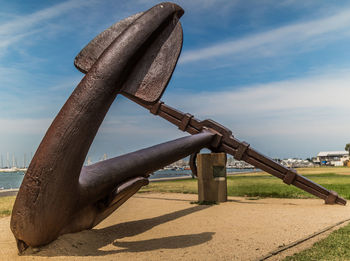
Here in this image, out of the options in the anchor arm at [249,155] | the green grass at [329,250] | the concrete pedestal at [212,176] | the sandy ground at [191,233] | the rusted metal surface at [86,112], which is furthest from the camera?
the concrete pedestal at [212,176]

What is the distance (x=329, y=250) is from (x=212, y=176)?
4.89 meters

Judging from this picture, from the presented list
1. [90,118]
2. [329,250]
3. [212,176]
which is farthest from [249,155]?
[90,118]

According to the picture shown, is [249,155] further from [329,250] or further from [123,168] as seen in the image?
[123,168]

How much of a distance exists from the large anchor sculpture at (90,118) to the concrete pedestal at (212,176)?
188 inches

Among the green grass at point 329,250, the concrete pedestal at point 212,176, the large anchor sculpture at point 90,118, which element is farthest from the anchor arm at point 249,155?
the large anchor sculpture at point 90,118

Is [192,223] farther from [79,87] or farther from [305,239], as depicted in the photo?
[79,87]

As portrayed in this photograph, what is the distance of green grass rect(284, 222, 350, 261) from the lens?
428cm

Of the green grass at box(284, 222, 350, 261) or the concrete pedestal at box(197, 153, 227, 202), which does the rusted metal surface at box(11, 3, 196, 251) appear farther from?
the concrete pedestal at box(197, 153, 227, 202)

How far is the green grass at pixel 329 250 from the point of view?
4.28 metres

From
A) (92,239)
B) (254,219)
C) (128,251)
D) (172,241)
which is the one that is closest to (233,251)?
(172,241)

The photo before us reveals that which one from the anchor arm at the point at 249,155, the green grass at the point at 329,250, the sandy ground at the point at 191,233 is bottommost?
the sandy ground at the point at 191,233

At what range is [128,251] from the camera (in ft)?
15.4

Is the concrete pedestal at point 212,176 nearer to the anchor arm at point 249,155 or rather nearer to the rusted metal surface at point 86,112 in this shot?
the anchor arm at point 249,155

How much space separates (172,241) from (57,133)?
247 cm
